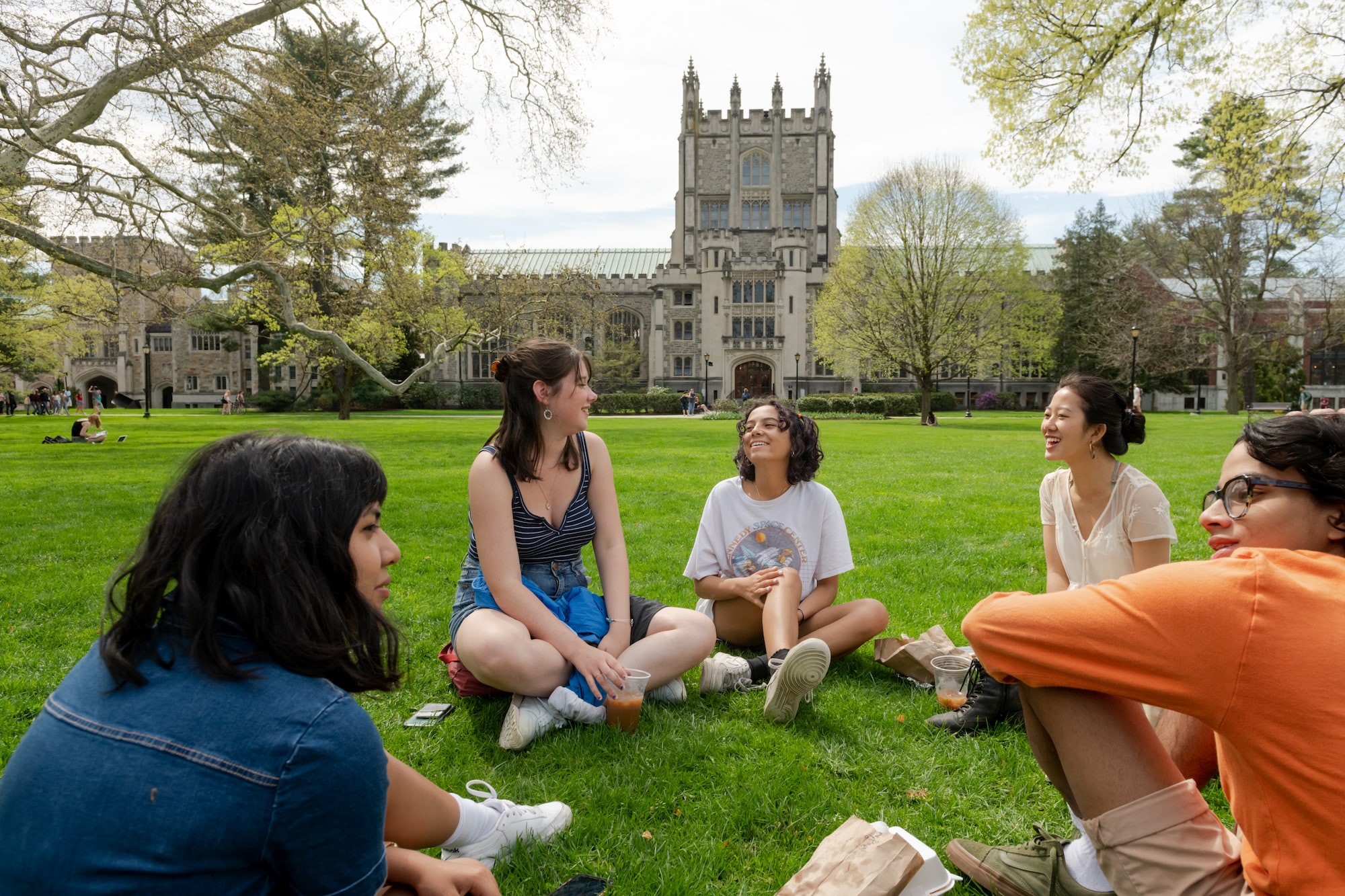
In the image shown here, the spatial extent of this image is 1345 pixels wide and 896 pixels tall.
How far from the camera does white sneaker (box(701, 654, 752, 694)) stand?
3.65 metres

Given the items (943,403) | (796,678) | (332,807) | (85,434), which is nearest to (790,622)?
(796,678)

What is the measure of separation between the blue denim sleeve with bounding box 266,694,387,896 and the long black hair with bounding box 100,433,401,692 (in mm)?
144

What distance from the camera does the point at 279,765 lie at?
121 cm

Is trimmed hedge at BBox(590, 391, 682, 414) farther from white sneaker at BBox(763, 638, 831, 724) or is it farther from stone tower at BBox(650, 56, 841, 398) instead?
white sneaker at BBox(763, 638, 831, 724)

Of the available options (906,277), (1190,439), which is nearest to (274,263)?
(1190,439)

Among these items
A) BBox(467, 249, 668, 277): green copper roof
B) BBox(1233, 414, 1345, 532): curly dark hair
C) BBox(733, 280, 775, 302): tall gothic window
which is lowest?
BBox(1233, 414, 1345, 532): curly dark hair

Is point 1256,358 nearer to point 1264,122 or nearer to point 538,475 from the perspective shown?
point 1264,122

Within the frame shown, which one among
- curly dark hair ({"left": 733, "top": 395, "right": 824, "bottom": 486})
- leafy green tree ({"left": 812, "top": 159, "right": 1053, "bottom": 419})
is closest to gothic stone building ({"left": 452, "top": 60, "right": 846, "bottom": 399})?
leafy green tree ({"left": 812, "top": 159, "right": 1053, "bottom": 419})

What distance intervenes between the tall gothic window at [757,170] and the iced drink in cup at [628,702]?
206 feet

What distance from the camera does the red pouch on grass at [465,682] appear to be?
3500mm

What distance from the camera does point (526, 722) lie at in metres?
3.12

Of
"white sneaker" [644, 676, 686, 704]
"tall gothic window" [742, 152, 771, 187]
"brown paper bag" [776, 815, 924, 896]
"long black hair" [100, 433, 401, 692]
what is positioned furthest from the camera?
"tall gothic window" [742, 152, 771, 187]

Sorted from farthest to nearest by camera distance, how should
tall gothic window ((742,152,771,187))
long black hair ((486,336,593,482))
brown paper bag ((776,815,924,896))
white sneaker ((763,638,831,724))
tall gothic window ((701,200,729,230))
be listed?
tall gothic window ((701,200,729,230))
tall gothic window ((742,152,771,187))
long black hair ((486,336,593,482))
white sneaker ((763,638,831,724))
brown paper bag ((776,815,924,896))

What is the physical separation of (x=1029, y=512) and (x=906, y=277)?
2638cm
